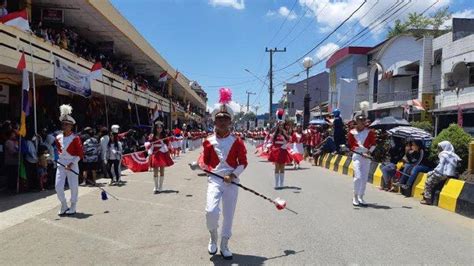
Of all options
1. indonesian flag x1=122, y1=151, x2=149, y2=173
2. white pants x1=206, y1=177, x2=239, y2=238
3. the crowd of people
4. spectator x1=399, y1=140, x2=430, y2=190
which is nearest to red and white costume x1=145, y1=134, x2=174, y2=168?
the crowd of people

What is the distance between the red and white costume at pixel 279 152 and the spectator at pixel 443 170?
3.83m

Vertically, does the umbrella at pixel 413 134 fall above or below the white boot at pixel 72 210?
above

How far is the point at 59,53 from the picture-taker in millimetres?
18312

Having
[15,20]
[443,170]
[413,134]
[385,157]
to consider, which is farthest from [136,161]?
[443,170]

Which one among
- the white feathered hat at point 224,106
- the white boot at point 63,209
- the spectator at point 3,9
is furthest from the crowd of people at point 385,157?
the spectator at point 3,9

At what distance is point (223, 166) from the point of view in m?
6.50

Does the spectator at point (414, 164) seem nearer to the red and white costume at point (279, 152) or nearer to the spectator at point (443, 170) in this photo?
the spectator at point (443, 170)

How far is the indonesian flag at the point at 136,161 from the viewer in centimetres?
1847

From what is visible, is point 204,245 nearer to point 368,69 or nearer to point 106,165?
point 106,165

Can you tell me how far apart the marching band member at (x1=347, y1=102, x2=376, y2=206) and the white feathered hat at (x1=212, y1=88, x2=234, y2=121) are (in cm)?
470

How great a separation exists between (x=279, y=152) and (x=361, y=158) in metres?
3.39

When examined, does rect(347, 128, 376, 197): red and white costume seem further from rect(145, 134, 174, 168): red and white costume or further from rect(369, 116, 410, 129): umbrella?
rect(369, 116, 410, 129): umbrella

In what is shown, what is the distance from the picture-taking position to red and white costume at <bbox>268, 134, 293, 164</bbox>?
44.6 ft

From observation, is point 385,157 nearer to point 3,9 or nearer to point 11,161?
point 11,161
